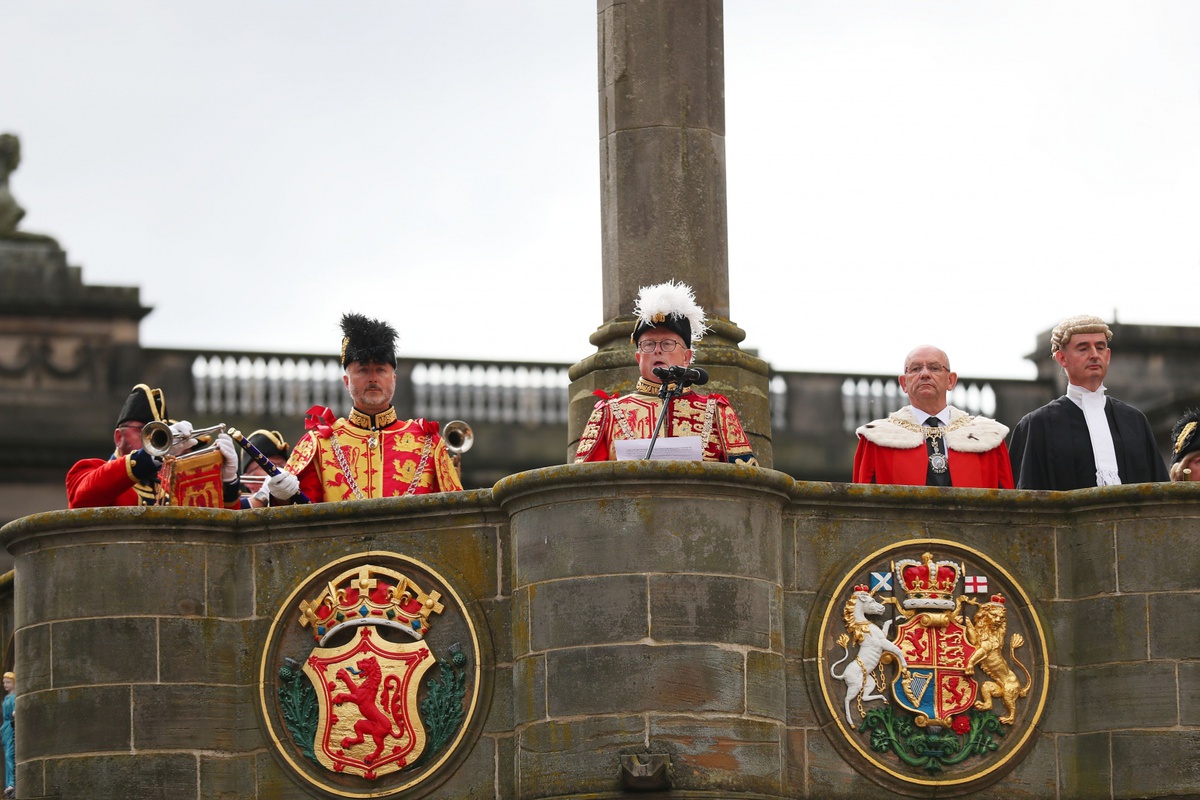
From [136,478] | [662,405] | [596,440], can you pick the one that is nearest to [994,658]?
[662,405]

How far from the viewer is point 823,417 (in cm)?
4331

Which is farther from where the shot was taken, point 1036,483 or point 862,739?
point 1036,483

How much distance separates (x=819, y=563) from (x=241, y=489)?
133 inches

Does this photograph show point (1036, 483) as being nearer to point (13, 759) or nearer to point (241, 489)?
point (241, 489)

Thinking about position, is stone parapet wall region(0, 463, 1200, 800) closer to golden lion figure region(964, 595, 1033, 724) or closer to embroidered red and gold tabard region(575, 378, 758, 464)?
golden lion figure region(964, 595, 1033, 724)

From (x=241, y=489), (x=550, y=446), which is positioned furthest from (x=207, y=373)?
(x=241, y=489)

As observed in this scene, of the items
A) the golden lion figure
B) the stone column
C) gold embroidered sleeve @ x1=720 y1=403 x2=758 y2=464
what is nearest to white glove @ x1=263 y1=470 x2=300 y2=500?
gold embroidered sleeve @ x1=720 y1=403 x2=758 y2=464

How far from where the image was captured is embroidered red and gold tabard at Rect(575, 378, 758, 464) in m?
→ 15.2

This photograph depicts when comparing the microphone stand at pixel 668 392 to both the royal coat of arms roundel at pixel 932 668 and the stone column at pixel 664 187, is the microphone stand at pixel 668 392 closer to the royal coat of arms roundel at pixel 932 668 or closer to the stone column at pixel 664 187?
Result: the royal coat of arms roundel at pixel 932 668

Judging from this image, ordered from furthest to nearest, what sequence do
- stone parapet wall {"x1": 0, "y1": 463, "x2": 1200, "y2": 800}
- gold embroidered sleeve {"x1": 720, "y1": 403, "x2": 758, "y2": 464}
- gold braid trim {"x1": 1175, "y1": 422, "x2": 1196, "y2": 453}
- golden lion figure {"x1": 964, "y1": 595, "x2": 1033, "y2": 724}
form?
1. gold braid trim {"x1": 1175, "y1": 422, "x2": 1196, "y2": 453}
2. gold embroidered sleeve {"x1": 720, "y1": 403, "x2": 758, "y2": 464}
3. golden lion figure {"x1": 964, "y1": 595, "x2": 1033, "y2": 724}
4. stone parapet wall {"x1": 0, "y1": 463, "x2": 1200, "y2": 800}

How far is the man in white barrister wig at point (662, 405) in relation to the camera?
1518cm

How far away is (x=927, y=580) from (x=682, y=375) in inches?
61.1

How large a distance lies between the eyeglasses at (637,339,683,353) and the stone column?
1822 millimetres

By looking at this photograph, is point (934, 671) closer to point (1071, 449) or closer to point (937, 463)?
point (937, 463)
